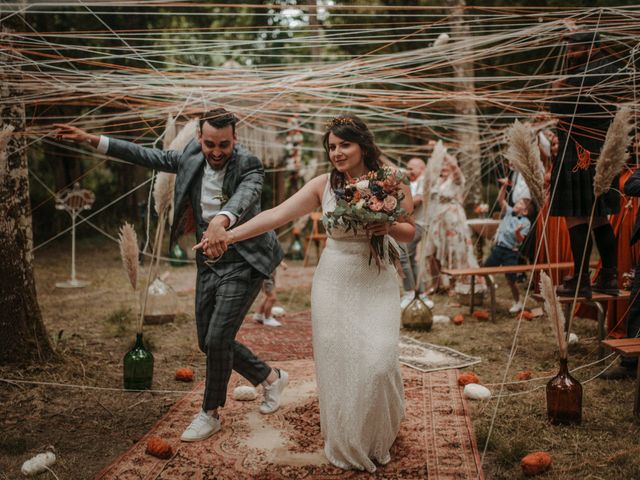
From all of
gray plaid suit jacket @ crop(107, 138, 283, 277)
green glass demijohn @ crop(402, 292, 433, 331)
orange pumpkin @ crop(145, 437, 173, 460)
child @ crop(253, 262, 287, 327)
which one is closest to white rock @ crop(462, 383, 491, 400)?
gray plaid suit jacket @ crop(107, 138, 283, 277)

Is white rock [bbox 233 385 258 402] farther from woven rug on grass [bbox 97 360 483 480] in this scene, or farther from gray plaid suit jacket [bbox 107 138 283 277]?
gray plaid suit jacket [bbox 107 138 283 277]

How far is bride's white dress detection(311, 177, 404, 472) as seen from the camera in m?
2.91

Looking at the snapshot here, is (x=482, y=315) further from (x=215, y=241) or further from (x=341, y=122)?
(x=215, y=241)

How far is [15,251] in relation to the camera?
4.32m

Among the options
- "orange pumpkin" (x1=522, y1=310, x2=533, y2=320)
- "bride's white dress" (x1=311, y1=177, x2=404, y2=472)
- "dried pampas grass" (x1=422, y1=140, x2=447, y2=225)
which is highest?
"dried pampas grass" (x1=422, y1=140, x2=447, y2=225)

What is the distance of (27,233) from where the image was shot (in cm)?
445

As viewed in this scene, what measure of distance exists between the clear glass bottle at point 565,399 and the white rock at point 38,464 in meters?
2.87

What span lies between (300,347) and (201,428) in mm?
2263

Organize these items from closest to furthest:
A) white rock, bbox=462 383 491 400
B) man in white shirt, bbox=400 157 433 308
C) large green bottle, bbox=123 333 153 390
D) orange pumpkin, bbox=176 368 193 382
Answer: white rock, bbox=462 383 491 400 < large green bottle, bbox=123 333 153 390 < orange pumpkin, bbox=176 368 193 382 < man in white shirt, bbox=400 157 433 308

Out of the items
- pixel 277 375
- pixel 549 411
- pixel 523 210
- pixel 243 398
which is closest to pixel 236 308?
pixel 277 375

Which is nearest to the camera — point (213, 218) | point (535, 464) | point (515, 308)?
point (535, 464)

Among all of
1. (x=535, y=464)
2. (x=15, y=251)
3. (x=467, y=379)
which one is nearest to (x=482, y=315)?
(x=467, y=379)

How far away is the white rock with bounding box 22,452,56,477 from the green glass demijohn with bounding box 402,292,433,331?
385cm

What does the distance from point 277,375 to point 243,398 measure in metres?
0.39
